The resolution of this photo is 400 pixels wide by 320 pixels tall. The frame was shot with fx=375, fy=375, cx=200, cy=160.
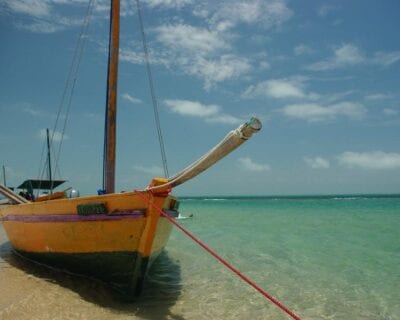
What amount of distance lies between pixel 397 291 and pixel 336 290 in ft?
3.64

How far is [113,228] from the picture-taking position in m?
6.11

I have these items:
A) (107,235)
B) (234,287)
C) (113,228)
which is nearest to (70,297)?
(107,235)

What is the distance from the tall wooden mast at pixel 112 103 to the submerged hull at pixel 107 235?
1.61 m

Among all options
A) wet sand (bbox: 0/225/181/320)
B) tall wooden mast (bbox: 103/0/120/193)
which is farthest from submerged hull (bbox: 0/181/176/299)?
tall wooden mast (bbox: 103/0/120/193)

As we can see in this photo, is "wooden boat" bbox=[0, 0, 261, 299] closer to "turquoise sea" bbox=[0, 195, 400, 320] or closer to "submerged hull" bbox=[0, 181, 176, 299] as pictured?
"submerged hull" bbox=[0, 181, 176, 299]

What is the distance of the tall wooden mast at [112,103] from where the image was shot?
27.7 feet

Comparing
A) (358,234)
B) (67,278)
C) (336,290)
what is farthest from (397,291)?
(358,234)

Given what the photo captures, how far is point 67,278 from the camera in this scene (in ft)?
24.1

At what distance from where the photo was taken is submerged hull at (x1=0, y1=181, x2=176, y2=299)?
5910mm

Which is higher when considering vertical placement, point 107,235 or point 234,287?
point 107,235

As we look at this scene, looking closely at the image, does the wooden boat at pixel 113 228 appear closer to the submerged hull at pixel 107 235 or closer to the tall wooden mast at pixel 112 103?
the submerged hull at pixel 107 235

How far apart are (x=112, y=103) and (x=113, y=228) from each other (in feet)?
11.8

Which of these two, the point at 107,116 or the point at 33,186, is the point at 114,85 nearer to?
the point at 107,116

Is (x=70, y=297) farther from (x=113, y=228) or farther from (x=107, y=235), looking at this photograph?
(x=113, y=228)
